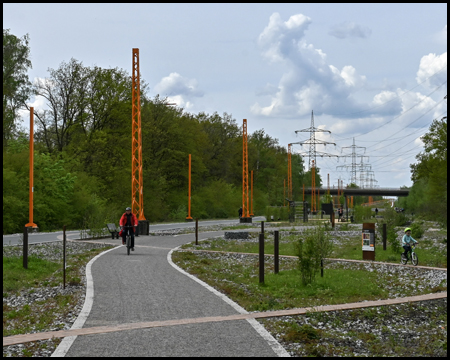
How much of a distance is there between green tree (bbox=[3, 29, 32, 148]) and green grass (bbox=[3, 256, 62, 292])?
30.3m

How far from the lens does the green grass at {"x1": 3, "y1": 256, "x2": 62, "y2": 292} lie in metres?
14.7

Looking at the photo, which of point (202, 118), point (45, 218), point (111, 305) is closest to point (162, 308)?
point (111, 305)

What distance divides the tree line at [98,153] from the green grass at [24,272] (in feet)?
44.5

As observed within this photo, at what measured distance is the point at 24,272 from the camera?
16.9 meters

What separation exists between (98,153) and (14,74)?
35.0ft

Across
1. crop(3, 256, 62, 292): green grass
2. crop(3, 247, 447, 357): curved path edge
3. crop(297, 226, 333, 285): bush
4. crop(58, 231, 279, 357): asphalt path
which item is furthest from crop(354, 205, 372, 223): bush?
crop(3, 247, 447, 357): curved path edge

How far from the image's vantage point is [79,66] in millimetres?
58344

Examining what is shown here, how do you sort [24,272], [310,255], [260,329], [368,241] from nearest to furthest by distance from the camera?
[260,329] < [310,255] < [24,272] < [368,241]

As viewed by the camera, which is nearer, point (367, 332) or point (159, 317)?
Answer: point (367, 332)

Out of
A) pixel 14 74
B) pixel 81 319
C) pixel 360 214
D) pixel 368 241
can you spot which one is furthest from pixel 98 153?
pixel 81 319

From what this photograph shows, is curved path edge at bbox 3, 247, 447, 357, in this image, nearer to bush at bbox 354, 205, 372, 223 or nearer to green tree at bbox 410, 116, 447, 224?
green tree at bbox 410, 116, 447, 224

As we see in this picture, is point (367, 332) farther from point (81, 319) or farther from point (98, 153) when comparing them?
point (98, 153)

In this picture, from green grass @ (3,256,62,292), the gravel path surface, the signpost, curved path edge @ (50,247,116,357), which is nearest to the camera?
curved path edge @ (50,247,116,357)

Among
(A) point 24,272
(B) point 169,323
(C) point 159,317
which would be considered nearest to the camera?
(B) point 169,323
